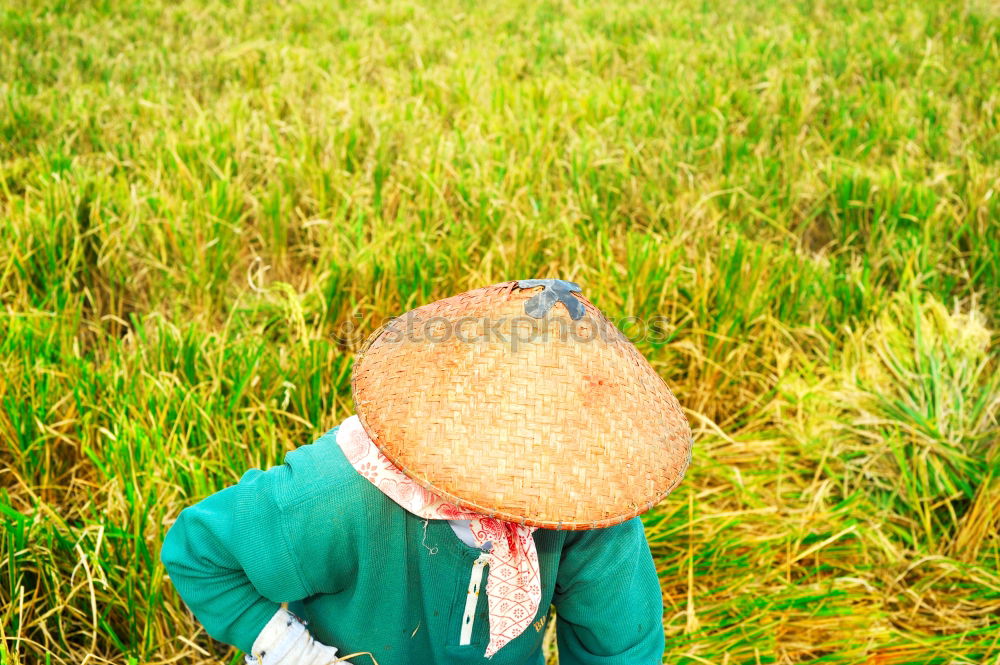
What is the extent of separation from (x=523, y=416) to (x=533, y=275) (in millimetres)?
1591

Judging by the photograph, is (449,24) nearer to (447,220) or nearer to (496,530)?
(447,220)

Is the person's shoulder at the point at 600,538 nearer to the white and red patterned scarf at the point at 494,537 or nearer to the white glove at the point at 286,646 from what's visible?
the white and red patterned scarf at the point at 494,537

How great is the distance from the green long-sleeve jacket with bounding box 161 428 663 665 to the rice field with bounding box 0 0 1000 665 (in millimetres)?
293

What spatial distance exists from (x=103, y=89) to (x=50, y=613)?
261cm

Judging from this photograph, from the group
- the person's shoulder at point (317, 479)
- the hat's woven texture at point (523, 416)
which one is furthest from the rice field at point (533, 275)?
the hat's woven texture at point (523, 416)

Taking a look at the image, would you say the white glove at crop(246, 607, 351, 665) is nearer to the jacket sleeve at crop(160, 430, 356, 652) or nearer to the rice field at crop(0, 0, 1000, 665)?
the jacket sleeve at crop(160, 430, 356, 652)

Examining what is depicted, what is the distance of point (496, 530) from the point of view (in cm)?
110

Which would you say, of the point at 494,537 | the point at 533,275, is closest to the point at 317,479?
the point at 494,537

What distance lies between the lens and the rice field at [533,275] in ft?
5.77

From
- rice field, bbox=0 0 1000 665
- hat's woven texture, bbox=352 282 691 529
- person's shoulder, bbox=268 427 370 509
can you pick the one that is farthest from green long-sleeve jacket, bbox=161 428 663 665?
rice field, bbox=0 0 1000 665

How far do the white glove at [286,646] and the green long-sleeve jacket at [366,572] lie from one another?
0.02 metres

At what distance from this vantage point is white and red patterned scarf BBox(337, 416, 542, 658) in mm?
1085

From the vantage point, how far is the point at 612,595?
1.19 meters

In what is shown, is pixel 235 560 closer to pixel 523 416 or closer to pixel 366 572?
pixel 366 572
